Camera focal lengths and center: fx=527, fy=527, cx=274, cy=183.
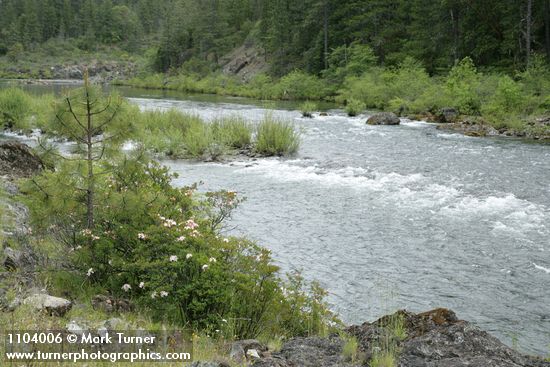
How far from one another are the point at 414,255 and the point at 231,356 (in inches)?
277

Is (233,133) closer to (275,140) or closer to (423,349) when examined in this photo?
(275,140)

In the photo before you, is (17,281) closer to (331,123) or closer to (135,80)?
(331,123)

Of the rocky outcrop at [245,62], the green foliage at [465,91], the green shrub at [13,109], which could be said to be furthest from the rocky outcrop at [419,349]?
the rocky outcrop at [245,62]

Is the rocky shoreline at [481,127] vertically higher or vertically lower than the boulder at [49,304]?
higher

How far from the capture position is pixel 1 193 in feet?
37.1

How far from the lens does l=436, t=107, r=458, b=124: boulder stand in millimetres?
33594

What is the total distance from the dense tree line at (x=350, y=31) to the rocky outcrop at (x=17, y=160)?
3617 centimetres

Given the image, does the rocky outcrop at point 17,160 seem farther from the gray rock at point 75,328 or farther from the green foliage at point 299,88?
the green foliage at point 299,88

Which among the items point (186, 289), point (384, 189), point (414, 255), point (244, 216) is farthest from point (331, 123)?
point (186, 289)

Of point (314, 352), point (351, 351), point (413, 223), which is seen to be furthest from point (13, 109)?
point (351, 351)

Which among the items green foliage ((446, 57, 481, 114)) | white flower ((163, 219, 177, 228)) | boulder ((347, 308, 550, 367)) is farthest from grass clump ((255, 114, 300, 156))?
boulder ((347, 308, 550, 367))

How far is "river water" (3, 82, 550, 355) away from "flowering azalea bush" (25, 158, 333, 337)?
1858mm

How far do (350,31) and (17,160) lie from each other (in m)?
54.5

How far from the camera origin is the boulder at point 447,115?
33594 mm
